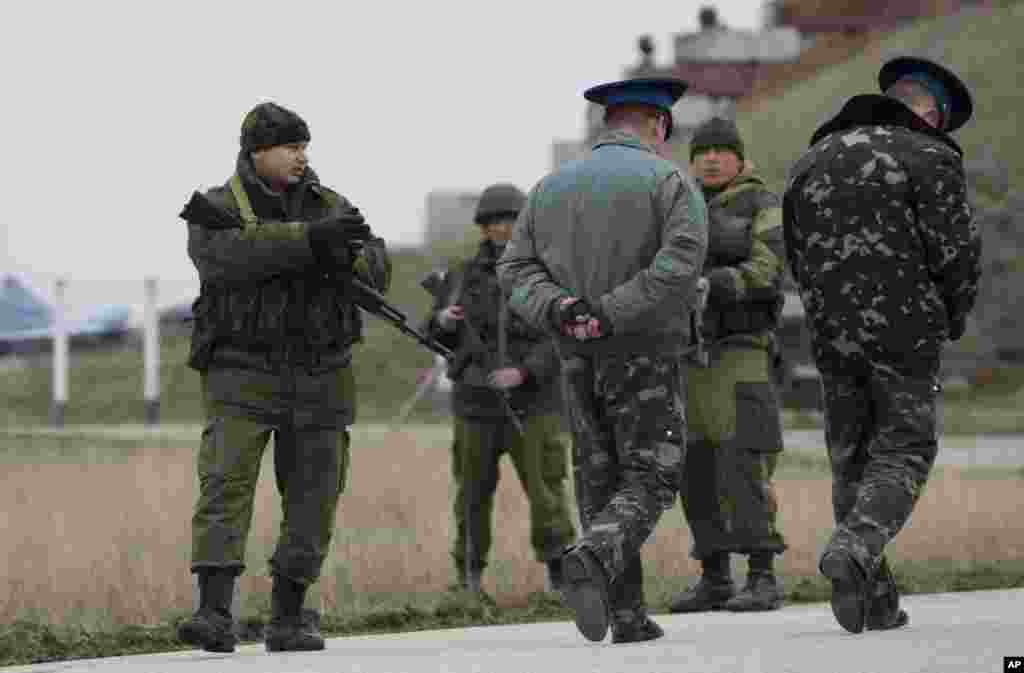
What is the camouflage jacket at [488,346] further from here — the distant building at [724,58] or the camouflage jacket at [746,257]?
the distant building at [724,58]

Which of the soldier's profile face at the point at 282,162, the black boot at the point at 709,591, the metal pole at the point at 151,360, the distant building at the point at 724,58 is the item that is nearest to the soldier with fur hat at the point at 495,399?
the black boot at the point at 709,591

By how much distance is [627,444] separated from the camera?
28.2ft

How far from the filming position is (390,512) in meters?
15.0

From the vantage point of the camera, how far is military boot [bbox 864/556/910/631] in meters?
8.52

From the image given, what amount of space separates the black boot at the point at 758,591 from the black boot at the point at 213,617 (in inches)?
86.7

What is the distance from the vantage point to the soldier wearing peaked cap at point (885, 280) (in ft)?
27.8

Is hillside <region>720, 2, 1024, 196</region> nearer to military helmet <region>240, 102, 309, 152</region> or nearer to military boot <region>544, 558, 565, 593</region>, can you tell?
military boot <region>544, 558, 565, 593</region>

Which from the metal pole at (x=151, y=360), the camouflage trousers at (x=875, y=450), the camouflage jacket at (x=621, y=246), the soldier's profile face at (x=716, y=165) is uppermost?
the soldier's profile face at (x=716, y=165)

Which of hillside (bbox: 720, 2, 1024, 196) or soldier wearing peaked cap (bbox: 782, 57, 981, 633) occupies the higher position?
hillside (bbox: 720, 2, 1024, 196)

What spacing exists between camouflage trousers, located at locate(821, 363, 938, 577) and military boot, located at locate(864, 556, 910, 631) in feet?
0.63

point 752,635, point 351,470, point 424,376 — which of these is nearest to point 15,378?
point 424,376

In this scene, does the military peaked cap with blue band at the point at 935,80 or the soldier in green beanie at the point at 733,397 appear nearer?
the military peaked cap with blue band at the point at 935,80

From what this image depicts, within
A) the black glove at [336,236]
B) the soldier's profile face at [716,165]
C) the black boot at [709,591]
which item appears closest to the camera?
the black glove at [336,236]

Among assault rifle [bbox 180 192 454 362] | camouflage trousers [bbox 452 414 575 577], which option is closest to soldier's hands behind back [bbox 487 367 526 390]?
→ camouflage trousers [bbox 452 414 575 577]
